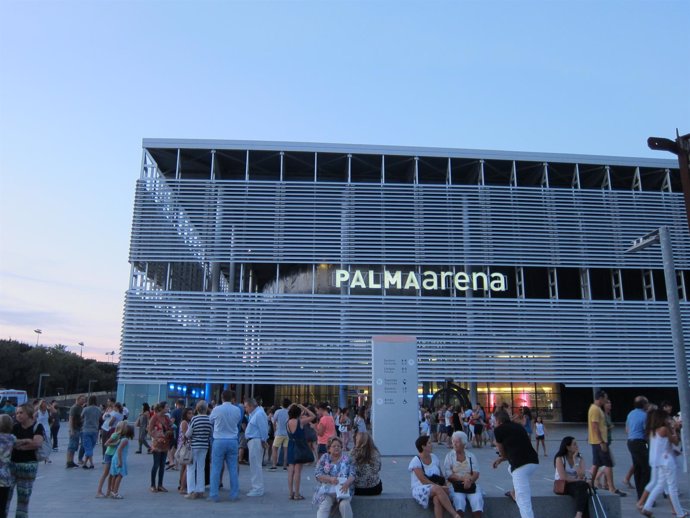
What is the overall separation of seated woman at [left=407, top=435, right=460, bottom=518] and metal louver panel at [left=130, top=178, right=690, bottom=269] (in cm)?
2029

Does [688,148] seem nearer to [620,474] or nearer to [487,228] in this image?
Result: [620,474]

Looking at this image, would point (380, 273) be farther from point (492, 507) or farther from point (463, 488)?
point (463, 488)

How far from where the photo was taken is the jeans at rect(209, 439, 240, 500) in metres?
9.82

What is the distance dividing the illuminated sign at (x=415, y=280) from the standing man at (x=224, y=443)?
1794 cm

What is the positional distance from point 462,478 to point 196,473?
4.84m

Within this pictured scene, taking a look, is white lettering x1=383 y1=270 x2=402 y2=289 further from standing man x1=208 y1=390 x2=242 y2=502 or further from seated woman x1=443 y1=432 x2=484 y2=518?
seated woman x1=443 y1=432 x2=484 y2=518

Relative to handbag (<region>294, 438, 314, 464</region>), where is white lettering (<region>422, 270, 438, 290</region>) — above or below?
above

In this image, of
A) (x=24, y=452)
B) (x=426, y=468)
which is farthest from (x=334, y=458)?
(x=24, y=452)

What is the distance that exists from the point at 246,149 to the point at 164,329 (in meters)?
9.20

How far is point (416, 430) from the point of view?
1712 cm

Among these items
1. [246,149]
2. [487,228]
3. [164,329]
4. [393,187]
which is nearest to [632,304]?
[487,228]

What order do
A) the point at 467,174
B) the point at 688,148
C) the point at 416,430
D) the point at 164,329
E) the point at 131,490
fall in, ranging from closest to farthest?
1. the point at 688,148
2. the point at 131,490
3. the point at 416,430
4. the point at 164,329
5. the point at 467,174

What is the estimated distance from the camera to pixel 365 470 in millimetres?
7730

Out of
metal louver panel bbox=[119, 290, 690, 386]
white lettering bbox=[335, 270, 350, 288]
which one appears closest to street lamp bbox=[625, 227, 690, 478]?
metal louver panel bbox=[119, 290, 690, 386]
